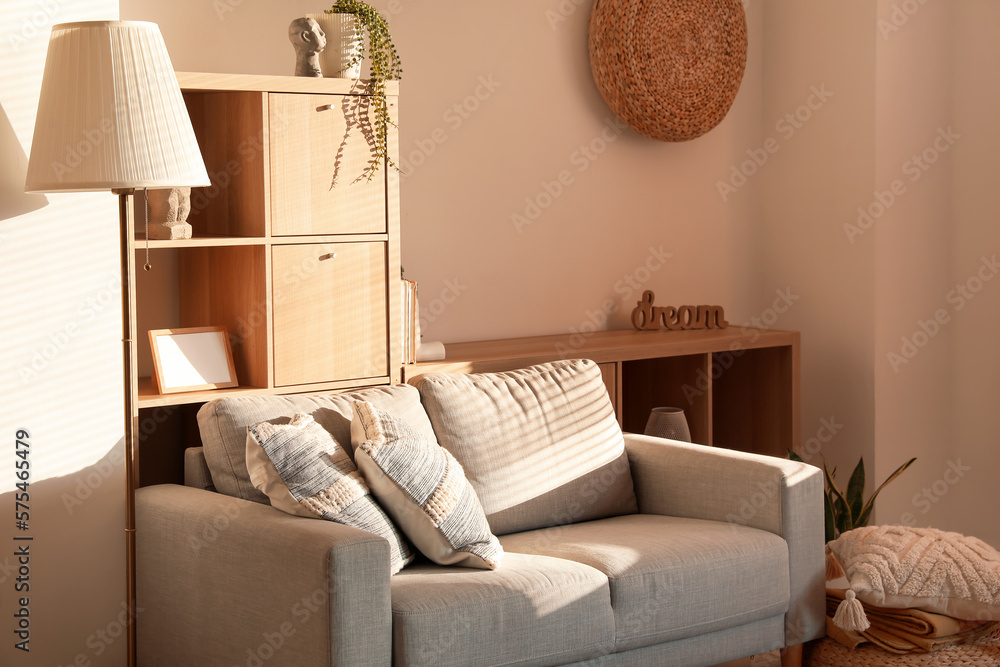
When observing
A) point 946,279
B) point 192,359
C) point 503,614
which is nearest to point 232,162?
point 192,359

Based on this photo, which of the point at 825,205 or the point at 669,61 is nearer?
the point at 669,61

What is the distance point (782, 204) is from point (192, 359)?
2.40m

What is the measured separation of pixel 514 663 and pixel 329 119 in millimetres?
1395

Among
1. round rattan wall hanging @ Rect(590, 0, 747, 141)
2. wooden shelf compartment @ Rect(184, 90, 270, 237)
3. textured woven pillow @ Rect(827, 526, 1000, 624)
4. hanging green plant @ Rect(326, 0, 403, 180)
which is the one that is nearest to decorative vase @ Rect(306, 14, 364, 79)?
hanging green plant @ Rect(326, 0, 403, 180)

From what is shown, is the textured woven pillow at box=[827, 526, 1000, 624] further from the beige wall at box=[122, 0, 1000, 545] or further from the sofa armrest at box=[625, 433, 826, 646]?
the beige wall at box=[122, 0, 1000, 545]

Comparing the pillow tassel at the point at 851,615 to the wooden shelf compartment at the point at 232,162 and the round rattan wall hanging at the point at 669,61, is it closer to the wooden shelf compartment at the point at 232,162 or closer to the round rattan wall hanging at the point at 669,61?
the wooden shelf compartment at the point at 232,162

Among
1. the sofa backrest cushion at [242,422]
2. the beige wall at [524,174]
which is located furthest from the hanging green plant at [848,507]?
the sofa backrest cushion at [242,422]

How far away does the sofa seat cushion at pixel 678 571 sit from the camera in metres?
2.34

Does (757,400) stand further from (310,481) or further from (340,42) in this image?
(310,481)

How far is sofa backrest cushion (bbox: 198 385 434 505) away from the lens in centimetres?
239

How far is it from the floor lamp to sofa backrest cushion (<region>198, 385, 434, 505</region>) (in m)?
0.53

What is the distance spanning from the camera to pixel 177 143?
2213mm

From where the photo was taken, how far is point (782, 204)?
162 inches

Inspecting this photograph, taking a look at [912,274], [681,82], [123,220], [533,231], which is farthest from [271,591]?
[912,274]
